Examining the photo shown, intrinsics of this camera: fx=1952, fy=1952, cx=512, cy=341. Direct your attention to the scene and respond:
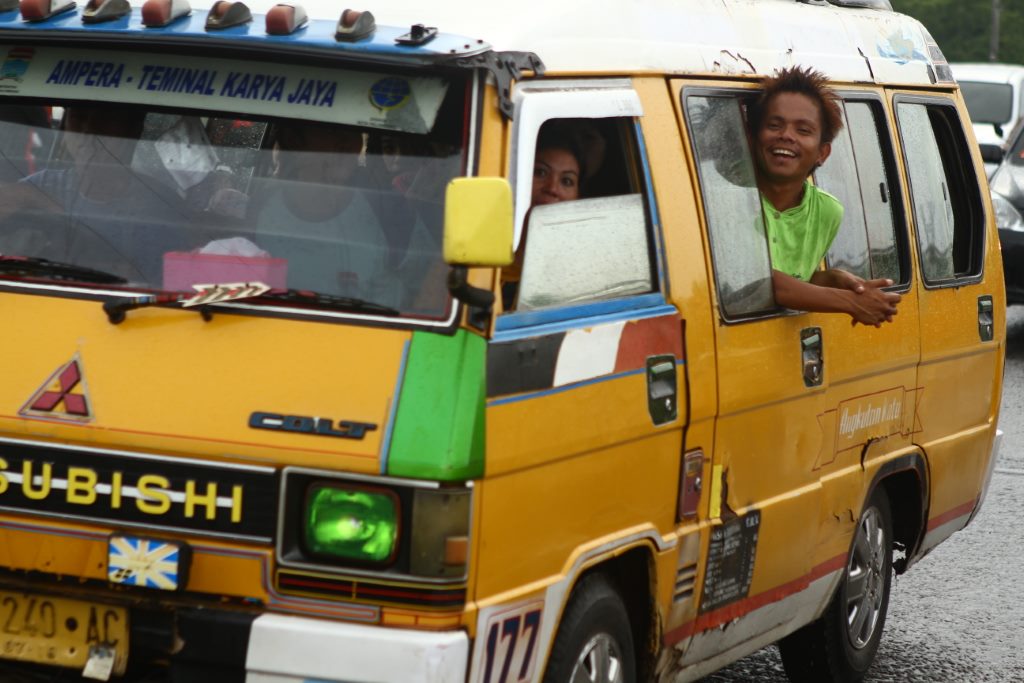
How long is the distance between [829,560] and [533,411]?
7.47ft

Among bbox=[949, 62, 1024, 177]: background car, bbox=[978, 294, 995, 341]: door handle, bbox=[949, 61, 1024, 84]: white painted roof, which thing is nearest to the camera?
bbox=[978, 294, 995, 341]: door handle

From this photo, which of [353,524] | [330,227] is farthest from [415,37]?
[353,524]

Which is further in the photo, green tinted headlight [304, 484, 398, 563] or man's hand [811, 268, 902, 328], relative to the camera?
man's hand [811, 268, 902, 328]

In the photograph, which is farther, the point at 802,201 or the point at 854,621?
the point at 854,621

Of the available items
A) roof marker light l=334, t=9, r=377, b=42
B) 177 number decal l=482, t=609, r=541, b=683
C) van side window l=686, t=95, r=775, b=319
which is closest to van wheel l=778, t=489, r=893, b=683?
van side window l=686, t=95, r=775, b=319

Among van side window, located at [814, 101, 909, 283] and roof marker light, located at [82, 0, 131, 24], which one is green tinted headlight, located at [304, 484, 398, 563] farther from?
van side window, located at [814, 101, 909, 283]

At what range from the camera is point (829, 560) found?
632 centimetres

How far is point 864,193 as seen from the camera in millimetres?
6688

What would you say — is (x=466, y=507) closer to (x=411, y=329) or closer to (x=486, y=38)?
(x=411, y=329)

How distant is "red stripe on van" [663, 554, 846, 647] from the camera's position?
5312mm

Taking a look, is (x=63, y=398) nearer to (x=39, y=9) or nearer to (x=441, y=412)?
(x=441, y=412)

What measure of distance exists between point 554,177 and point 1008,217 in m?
11.1

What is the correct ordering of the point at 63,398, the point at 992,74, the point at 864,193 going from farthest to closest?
the point at 992,74 < the point at 864,193 < the point at 63,398

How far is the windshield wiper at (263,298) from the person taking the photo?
14.0ft
